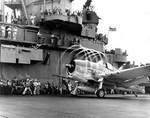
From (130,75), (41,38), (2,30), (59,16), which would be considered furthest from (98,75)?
(2,30)

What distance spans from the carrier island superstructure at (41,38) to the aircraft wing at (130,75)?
517 centimetres

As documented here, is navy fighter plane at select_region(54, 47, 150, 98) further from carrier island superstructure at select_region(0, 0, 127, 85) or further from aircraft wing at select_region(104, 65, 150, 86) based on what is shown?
carrier island superstructure at select_region(0, 0, 127, 85)

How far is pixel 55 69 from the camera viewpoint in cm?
2686

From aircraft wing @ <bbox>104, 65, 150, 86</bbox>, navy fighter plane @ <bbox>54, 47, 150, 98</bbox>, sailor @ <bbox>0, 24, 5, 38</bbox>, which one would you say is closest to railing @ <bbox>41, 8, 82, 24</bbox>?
sailor @ <bbox>0, 24, 5, 38</bbox>

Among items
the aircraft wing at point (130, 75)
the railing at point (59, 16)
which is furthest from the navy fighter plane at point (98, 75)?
the railing at point (59, 16)

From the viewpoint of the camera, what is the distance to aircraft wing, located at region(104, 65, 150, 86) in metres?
22.2

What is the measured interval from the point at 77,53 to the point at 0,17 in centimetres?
748

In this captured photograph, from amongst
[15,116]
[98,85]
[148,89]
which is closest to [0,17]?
[98,85]

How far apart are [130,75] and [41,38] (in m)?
8.02

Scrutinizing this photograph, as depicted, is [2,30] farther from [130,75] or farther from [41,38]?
[130,75]

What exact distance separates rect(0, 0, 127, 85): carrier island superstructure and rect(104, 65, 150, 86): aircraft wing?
517 cm

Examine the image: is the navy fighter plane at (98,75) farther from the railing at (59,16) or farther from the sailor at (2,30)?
the sailor at (2,30)

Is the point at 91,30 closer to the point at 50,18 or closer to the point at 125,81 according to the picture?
the point at 50,18

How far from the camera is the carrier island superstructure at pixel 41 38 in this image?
24.2 m
